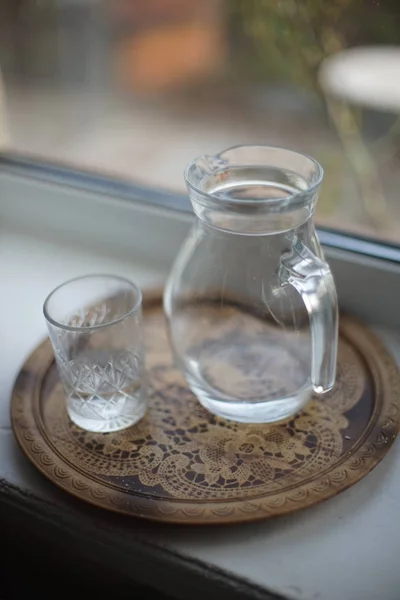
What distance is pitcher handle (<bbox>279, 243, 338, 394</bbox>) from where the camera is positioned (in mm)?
436

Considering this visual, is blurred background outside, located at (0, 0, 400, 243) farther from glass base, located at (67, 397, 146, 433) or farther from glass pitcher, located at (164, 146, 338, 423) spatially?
glass base, located at (67, 397, 146, 433)

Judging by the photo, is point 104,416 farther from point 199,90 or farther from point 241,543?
point 199,90

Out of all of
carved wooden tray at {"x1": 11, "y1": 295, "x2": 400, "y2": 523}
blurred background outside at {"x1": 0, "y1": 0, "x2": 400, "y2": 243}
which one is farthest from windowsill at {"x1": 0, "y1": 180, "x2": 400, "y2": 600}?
blurred background outside at {"x1": 0, "y1": 0, "x2": 400, "y2": 243}

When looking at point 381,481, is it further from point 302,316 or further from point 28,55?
point 28,55

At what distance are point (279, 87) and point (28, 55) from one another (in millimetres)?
341

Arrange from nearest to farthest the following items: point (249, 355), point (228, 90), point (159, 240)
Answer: point (249, 355)
point (159, 240)
point (228, 90)

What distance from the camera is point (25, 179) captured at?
75 centimetres

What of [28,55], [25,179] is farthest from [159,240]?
[28,55]

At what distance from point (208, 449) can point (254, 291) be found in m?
0.12

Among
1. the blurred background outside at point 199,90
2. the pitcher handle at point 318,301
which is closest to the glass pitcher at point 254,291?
the pitcher handle at point 318,301

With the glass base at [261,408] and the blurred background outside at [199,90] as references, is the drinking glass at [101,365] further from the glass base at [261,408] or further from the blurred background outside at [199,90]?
the blurred background outside at [199,90]

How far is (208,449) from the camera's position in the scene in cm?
49

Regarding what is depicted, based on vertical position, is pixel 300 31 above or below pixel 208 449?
above

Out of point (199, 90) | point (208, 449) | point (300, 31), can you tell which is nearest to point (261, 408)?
point (208, 449)
